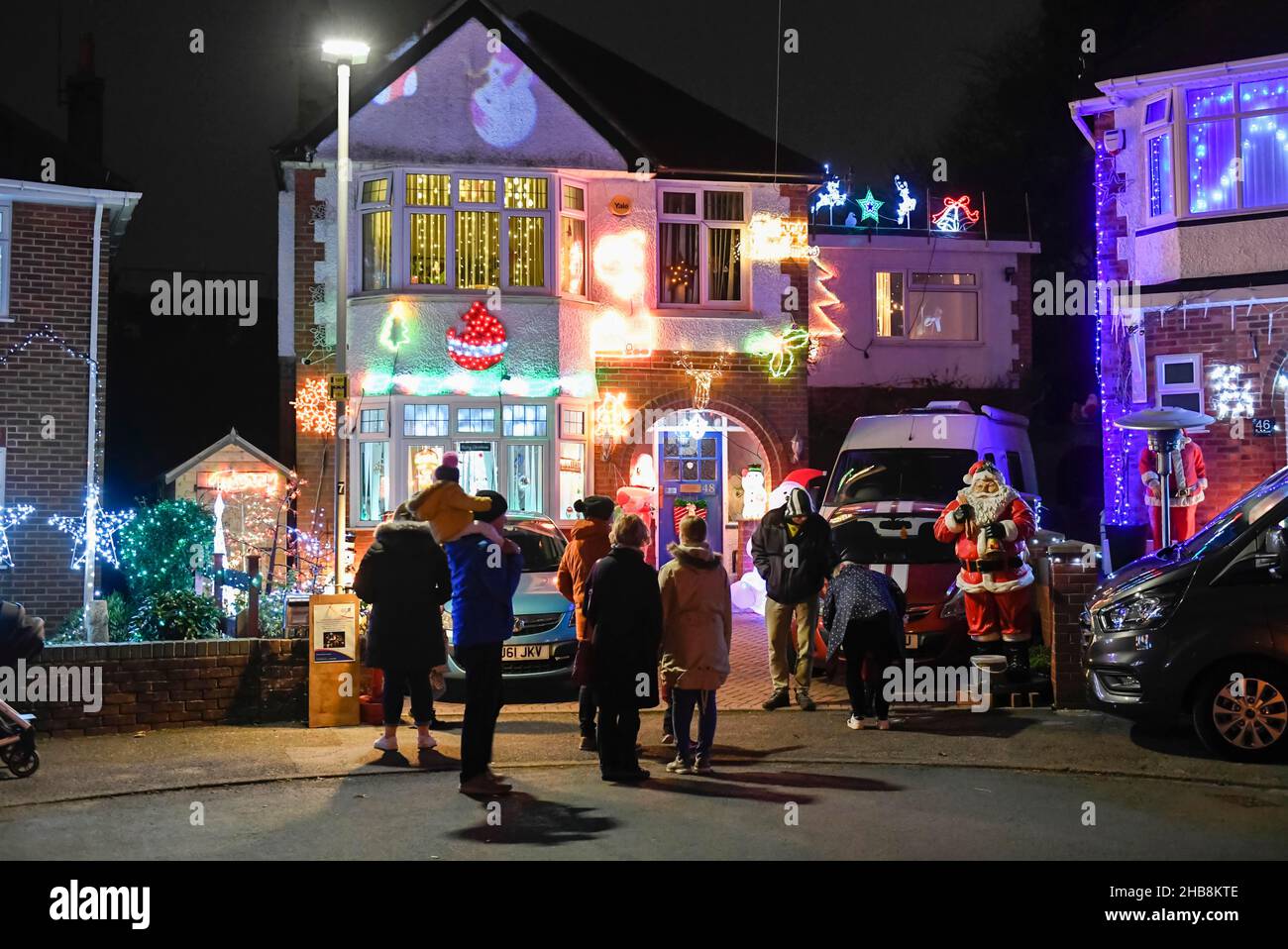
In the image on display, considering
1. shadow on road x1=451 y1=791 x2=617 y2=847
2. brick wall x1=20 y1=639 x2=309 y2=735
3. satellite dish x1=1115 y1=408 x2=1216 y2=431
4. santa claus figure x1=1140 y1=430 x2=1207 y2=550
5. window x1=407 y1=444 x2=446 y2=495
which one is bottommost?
shadow on road x1=451 y1=791 x2=617 y2=847

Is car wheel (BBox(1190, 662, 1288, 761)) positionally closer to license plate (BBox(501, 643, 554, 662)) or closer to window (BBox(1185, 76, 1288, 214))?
license plate (BBox(501, 643, 554, 662))

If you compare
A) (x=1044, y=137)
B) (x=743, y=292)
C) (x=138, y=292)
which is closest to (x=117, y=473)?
(x=138, y=292)

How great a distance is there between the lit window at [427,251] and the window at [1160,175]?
32.2ft

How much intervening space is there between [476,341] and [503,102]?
3648mm

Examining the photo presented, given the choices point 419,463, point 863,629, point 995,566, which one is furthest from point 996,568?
point 419,463

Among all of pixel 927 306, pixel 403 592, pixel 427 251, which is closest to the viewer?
pixel 403 592

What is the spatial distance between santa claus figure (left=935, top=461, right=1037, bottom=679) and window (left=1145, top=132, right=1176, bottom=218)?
7.92 metres

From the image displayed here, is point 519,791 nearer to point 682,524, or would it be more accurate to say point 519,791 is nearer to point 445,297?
point 682,524

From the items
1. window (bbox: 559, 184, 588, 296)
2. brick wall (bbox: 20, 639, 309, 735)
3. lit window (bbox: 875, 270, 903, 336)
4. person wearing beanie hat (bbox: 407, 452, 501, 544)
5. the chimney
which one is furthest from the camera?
lit window (bbox: 875, 270, 903, 336)

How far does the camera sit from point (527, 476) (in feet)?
67.1

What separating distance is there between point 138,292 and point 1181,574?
30148 millimetres

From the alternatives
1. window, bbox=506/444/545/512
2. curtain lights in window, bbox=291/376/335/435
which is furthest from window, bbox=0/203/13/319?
window, bbox=506/444/545/512

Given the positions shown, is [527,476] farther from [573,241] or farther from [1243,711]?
[1243,711]

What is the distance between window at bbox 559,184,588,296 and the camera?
68.4 ft
